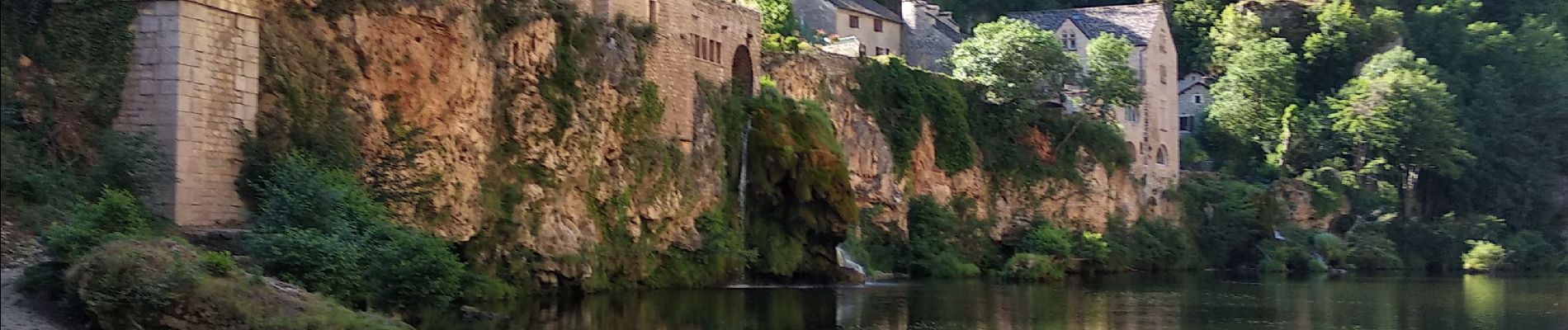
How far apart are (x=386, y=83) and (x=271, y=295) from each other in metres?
11.9

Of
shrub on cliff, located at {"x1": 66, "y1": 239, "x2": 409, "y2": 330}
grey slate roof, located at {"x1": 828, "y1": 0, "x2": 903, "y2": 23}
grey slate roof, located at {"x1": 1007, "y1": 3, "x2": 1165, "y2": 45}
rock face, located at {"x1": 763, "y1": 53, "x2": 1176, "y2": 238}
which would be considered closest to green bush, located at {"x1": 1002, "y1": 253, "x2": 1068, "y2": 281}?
rock face, located at {"x1": 763, "y1": 53, "x2": 1176, "y2": 238}

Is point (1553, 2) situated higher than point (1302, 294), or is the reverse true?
point (1553, 2)

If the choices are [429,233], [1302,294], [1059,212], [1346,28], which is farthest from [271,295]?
[1346,28]

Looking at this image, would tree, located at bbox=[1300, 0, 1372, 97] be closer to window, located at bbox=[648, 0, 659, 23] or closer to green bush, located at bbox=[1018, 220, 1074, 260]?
green bush, located at bbox=[1018, 220, 1074, 260]

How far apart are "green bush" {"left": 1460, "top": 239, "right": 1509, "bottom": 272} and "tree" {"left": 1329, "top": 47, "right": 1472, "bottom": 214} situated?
16.4 ft

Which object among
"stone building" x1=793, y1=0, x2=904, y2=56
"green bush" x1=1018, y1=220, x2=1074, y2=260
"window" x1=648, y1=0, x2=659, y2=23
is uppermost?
"stone building" x1=793, y1=0, x2=904, y2=56

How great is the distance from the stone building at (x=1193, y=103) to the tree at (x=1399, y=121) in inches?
302

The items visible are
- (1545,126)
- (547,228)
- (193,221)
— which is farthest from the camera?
(1545,126)

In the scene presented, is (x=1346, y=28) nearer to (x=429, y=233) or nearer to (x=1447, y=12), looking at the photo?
(x=1447, y=12)

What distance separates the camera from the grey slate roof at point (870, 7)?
81106mm

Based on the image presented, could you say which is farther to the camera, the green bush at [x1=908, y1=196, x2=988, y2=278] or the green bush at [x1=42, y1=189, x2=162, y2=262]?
the green bush at [x1=908, y1=196, x2=988, y2=278]

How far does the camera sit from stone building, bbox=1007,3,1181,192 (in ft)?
281

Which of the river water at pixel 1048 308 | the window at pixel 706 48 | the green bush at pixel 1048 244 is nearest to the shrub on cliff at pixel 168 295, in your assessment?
the river water at pixel 1048 308

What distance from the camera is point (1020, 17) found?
88.4 meters
